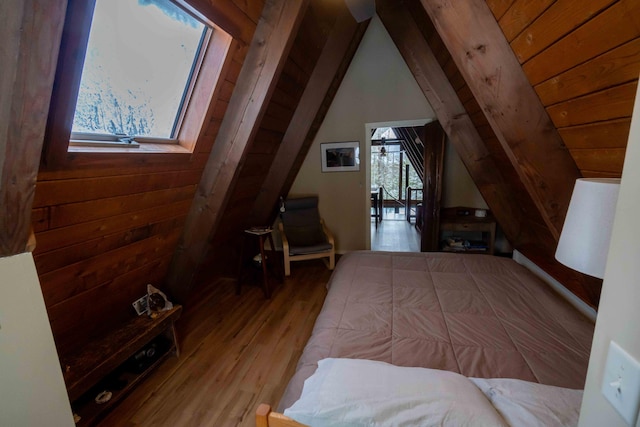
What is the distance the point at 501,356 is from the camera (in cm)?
119

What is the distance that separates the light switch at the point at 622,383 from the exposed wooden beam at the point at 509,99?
1.19 metres

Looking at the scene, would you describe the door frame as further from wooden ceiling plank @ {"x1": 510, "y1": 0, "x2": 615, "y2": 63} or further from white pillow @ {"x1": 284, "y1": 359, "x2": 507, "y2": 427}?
white pillow @ {"x1": 284, "y1": 359, "x2": 507, "y2": 427}

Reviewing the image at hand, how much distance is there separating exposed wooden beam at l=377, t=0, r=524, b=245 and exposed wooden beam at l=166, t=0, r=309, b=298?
1579 mm

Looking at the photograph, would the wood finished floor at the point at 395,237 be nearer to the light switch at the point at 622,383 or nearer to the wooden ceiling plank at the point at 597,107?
the wooden ceiling plank at the point at 597,107

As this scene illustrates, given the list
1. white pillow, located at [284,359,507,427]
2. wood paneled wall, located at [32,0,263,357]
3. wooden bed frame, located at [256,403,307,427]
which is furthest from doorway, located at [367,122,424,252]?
wooden bed frame, located at [256,403,307,427]

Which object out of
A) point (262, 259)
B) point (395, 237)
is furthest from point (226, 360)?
point (395, 237)

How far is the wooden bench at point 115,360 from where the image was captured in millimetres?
1420

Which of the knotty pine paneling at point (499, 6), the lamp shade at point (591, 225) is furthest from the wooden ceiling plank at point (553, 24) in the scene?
the lamp shade at point (591, 225)

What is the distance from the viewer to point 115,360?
5.09 feet

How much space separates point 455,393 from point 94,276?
187 cm

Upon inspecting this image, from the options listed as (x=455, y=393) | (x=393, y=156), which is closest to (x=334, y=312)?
(x=455, y=393)

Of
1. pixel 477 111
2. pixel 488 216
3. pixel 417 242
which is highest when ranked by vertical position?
pixel 477 111

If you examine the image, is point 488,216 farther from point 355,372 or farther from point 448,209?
point 355,372

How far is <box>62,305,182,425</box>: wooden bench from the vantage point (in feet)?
4.66
